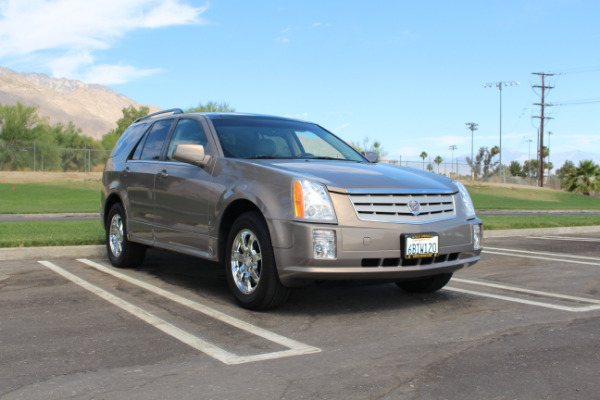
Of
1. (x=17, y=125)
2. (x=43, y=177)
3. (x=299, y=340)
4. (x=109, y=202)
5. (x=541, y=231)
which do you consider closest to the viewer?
(x=299, y=340)

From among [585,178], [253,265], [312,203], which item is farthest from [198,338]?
[585,178]

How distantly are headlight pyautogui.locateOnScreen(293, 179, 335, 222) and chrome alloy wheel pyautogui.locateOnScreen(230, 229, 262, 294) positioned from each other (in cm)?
56

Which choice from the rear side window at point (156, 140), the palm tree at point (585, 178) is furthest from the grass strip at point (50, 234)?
the palm tree at point (585, 178)

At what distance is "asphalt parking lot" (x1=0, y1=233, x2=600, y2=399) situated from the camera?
3.44m

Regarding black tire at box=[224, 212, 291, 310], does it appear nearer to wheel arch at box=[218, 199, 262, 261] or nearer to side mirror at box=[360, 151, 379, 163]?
wheel arch at box=[218, 199, 262, 261]

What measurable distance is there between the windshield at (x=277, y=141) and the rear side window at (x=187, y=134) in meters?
0.21

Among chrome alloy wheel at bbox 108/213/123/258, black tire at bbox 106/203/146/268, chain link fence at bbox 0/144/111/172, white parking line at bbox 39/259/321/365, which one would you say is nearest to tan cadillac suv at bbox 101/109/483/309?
white parking line at bbox 39/259/321/365

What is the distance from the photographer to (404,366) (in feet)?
12.5

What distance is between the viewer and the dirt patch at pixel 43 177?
39.0 meters

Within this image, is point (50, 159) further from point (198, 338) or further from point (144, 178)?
point (198, 338)

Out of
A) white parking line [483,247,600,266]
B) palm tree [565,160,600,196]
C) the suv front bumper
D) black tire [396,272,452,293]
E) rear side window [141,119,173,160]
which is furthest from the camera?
palm tree [565,160,600,196]

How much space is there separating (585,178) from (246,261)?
55.9 meters

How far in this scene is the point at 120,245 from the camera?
7992 mm

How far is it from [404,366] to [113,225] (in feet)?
17.8
